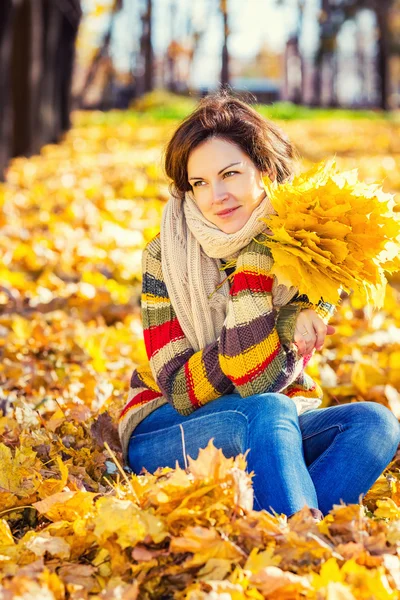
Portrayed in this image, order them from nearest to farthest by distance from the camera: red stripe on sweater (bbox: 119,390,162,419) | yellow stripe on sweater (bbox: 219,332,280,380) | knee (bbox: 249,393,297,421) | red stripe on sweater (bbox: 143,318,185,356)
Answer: knee (bbox: 249,393,297,421), yellow stripe on sweater (bbox: 219,332,280,380), red stripe on sweater (bbox: 143,318,185,356), red stripe on sweater (bbox: 119,390,162,419)

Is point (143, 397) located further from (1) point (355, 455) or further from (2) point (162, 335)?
(1) point (355, 455)

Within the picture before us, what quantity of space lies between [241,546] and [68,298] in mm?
3089

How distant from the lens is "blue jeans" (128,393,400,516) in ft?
6.89

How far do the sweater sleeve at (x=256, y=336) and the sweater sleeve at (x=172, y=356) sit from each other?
0.29 ft

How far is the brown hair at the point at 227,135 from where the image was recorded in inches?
99.2

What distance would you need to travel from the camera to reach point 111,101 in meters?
39.9

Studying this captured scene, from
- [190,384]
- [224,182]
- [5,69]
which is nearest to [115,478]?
[190,384]

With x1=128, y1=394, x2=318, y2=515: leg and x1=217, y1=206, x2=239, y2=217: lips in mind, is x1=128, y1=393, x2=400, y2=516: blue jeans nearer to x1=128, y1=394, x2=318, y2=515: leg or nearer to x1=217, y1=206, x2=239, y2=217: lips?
x1=128, y1=394, x2=318, y2=515: leg

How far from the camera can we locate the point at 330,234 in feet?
7.59

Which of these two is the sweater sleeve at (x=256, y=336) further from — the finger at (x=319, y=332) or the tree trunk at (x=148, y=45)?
the tree trunk at (x=148, y=45)

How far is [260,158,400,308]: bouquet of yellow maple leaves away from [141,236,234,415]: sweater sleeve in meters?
0.37

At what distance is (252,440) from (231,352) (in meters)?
0.28

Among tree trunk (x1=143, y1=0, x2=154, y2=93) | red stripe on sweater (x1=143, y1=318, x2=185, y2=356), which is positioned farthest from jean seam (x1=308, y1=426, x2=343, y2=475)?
tree trunk (x1=143, y1=0, x2=154, y2=93)

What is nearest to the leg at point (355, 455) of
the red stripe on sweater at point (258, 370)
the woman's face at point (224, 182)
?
the red stripe on sweater at point (258, 370)
